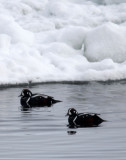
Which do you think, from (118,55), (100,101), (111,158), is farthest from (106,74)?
(111,158)

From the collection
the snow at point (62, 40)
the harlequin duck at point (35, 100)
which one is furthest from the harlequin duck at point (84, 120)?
the snow at point (62, 40)

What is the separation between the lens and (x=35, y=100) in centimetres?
1727

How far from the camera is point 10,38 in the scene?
76.1 feet

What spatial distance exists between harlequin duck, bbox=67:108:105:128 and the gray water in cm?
17

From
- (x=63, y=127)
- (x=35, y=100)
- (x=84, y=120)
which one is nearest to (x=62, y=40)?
(x=35, y=100)

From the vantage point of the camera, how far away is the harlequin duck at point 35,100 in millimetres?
16984

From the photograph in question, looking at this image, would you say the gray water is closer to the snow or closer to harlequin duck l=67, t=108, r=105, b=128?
harlequin duck l=67, t=108, r=105, b=128

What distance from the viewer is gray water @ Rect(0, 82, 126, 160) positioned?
34.6 ft

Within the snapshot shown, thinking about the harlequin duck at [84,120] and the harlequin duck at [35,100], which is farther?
the harlequin duck at [35,100]

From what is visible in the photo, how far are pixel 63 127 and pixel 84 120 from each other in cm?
64

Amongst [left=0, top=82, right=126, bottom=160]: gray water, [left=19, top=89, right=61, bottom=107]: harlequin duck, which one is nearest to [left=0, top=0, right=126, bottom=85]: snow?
[left=0, top=82, right=126, bottom=160]: gray water

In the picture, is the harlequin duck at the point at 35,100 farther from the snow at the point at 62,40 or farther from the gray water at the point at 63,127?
the snow at the point at 62,40

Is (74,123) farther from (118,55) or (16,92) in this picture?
(118,55)

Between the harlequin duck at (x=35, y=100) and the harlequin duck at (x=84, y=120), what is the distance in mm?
2874
